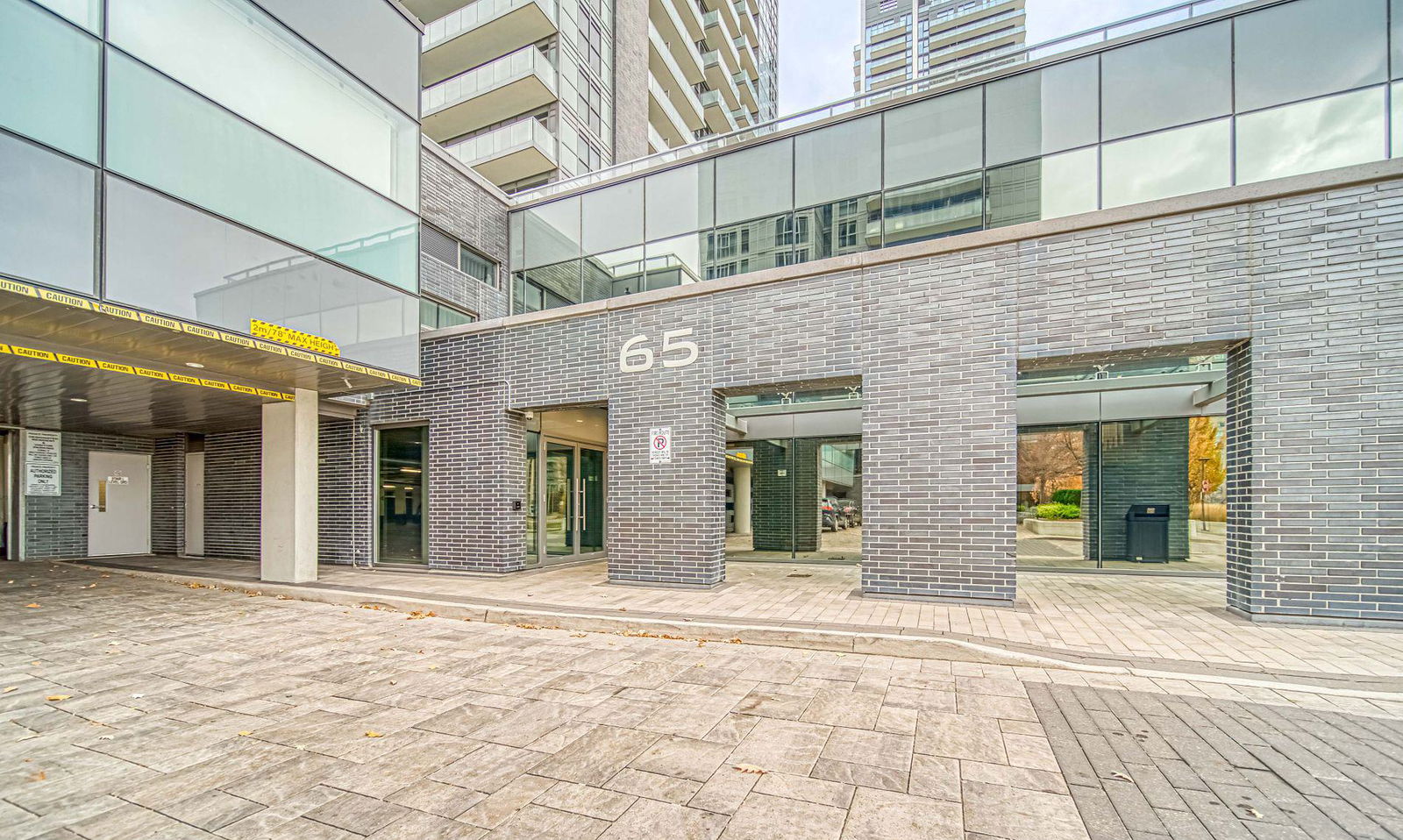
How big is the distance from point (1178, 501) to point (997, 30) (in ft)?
246

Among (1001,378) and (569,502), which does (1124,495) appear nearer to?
(1001,378)

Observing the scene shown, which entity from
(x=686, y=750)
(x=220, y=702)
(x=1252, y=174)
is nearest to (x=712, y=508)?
(x=686, y=750)

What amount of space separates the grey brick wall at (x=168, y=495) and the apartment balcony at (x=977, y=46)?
2963 inches

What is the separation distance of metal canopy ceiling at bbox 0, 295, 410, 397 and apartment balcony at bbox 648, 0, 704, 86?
2646 cm

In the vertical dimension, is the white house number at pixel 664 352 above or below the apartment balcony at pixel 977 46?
below

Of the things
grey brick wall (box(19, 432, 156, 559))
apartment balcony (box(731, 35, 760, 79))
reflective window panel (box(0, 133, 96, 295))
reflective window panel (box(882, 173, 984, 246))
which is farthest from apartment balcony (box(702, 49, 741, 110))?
reflective window panel (box(0, 133, 96, 295))

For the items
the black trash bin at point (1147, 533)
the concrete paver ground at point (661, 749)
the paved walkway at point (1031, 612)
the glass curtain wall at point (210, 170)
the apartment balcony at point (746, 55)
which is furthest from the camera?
the apartment balcony at point (746, 55)

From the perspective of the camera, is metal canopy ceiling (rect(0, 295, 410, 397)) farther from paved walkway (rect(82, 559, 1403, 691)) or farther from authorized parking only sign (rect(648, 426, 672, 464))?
authorized parking only sign (rect(648, 426, 672, 464))

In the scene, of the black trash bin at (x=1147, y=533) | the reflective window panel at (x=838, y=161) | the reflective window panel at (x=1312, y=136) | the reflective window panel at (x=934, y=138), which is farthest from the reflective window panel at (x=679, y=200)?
the black trash bin at (x=1147, y=533)

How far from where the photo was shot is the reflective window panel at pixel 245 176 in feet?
22.9

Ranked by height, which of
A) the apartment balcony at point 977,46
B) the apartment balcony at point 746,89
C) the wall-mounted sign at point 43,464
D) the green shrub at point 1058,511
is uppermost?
the apartment balcony at point 977,46

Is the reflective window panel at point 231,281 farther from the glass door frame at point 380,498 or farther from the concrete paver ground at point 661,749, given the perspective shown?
the concrete paver ground at point 661,749

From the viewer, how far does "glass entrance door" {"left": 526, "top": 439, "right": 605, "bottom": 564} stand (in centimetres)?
1155

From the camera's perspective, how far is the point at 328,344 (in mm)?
8797
